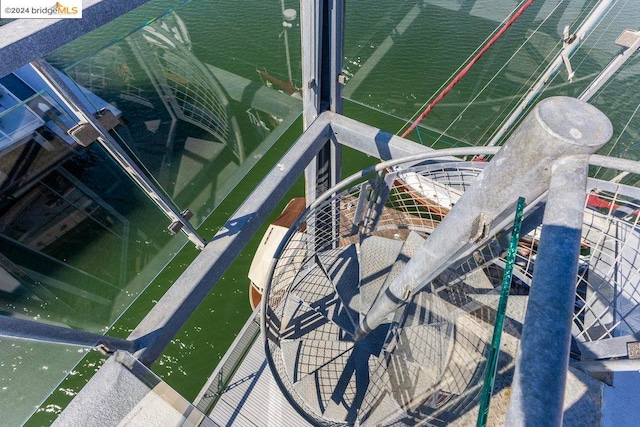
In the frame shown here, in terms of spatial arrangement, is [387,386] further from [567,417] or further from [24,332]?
[24,332]

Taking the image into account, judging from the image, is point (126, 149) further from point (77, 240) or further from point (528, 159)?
point (528, 159)

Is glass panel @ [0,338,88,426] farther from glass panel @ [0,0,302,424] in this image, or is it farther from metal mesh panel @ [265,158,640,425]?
metal mesh panel @ [265,158,640,425]

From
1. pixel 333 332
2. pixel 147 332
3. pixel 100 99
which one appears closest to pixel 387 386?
pixel 333 332

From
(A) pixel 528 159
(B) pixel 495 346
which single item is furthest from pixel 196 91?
(B) pixel 495 346

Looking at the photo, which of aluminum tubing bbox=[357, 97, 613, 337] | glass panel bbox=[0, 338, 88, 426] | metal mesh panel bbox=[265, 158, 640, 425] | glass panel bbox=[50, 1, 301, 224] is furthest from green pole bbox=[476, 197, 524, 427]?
glass panel bbox=[0, 338, 88, 426]

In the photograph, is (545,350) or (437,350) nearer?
(545,350)
